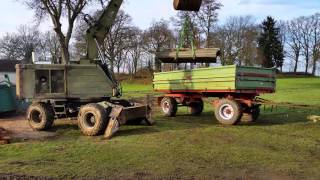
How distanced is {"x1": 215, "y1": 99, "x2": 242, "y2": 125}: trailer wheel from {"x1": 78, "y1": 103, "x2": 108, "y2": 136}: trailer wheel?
171 inches

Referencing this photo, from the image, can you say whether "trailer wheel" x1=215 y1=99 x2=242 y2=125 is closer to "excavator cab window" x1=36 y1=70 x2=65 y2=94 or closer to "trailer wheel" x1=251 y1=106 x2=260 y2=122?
"trailer wheel" x1=251 y1=106 x2=260 y2=122

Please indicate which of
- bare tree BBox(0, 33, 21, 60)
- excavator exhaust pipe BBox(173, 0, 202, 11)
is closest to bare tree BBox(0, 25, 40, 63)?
bare tree BBox(0, 33, 21, 60)

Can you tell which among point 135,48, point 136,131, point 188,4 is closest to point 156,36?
point 135,48

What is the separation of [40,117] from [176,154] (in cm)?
627

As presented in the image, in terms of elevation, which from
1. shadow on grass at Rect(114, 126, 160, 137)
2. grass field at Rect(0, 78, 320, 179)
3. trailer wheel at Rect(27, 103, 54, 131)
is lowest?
grass field at Rect(0, 78, 320, 179)

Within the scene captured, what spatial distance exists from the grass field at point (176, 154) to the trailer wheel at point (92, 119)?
1.12 feet

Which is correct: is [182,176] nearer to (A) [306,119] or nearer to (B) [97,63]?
(B) [97,63]

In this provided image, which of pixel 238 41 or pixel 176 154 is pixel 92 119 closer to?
pixel 176 154

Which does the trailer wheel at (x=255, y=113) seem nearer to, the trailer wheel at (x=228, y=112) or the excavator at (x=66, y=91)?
the trailer wheel at (x=228, y=112)

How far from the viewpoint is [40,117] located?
15.9m

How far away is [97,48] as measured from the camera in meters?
17.7

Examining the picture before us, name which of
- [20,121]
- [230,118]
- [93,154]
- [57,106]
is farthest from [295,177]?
[20,121]

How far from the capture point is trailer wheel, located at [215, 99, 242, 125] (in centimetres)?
1667

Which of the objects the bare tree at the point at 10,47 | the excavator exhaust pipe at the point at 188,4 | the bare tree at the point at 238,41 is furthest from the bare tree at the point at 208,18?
the excavator exhaust pipe at the point at 188,4
